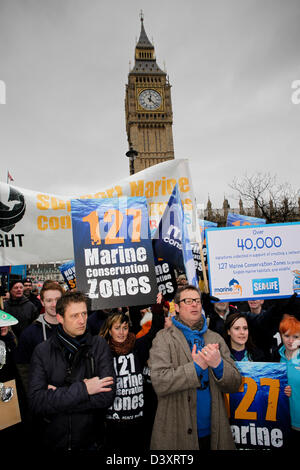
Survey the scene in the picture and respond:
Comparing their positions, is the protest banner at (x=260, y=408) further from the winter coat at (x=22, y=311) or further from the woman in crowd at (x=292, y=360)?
the winter coat at (x=22, y=311)

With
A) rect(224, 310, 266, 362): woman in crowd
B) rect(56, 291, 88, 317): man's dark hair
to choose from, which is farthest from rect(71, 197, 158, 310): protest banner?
rect(224, 310, 266, 362): woman in crowd

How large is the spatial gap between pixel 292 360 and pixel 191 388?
1.05 meters

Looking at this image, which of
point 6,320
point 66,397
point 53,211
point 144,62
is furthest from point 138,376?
point 144,62

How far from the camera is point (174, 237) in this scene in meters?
3.35

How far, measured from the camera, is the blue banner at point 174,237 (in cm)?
324

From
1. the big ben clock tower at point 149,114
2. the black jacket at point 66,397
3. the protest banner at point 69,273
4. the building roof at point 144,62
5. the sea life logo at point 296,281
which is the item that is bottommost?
the black jacket at point 66,397

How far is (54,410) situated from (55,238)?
1950 millimetres

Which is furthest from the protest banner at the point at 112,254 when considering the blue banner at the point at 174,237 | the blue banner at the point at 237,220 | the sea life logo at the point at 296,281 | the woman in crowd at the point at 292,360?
the blue banner at the point at 237,220

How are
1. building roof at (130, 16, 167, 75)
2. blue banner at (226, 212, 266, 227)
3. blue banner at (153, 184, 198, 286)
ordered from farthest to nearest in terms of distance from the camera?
building roof at (130, 16, 167, 75) < blue banner at (226, 212, 266, 227) < blue banner at (153, 184, 198, 286)

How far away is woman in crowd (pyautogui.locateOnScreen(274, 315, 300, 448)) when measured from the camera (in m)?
2.49

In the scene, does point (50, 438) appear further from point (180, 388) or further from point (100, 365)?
point (180, 388)

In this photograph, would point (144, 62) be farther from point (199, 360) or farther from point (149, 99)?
point (199, 360)

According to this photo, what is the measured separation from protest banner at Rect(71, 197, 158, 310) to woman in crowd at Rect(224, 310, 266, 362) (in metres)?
0.82

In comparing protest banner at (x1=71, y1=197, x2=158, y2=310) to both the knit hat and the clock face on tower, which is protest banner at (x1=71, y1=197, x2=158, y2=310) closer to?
the knit hat
